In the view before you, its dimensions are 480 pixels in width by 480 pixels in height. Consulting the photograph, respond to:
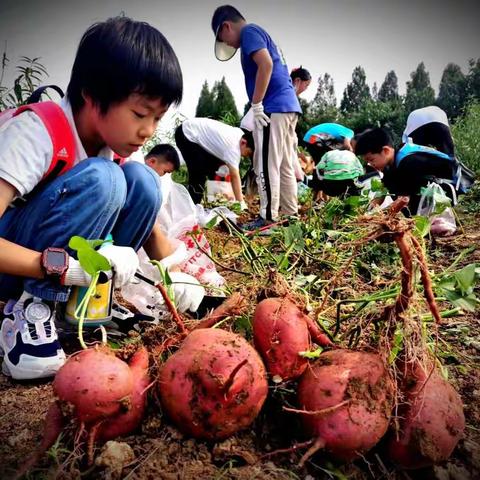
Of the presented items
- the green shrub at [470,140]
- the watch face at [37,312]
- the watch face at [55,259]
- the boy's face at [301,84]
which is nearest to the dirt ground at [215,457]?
the watch face at [37,312]

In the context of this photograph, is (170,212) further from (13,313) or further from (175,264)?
(13,313)

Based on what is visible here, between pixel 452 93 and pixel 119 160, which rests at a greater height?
pixel 452 93

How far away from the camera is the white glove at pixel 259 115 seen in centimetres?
304

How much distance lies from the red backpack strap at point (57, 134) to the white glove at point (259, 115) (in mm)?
2066

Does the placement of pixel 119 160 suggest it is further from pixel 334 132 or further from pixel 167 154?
pixel 334 132

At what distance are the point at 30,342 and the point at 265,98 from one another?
257cm

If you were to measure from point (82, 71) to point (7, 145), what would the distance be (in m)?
0.31

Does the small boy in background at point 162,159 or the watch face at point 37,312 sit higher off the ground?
the small boy in background at point 162,159

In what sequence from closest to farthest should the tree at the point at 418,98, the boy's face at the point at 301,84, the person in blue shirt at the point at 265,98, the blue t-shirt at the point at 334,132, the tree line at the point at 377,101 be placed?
the person in blue shirt at the point at 265,98
the boy's face at the point at 301,84
the blue t-shirt at the point at 334,132
the tree line at the point at 377,101
the tree at the point at 418,98

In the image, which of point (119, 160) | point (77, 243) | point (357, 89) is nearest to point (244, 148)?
point (119, 160)

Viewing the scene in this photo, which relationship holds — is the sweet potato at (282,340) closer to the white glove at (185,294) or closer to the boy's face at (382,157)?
the white glove at (185,294)

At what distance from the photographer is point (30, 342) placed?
110 centimetres

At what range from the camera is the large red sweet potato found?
0.74 metres

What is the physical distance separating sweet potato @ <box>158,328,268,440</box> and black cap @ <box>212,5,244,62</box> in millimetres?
2781
